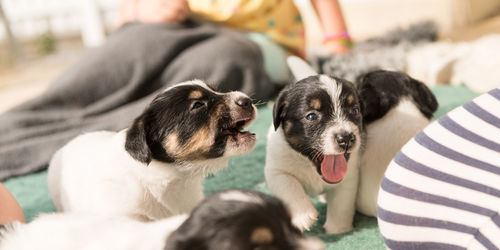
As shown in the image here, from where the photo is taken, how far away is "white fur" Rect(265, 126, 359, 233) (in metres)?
1.76

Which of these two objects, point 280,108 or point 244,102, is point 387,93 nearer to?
point 280,108

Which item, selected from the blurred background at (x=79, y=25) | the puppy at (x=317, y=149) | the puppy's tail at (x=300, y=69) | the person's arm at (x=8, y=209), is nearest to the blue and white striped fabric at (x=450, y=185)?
the puppy at (x=317, y=149)

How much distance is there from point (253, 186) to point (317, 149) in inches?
22.1

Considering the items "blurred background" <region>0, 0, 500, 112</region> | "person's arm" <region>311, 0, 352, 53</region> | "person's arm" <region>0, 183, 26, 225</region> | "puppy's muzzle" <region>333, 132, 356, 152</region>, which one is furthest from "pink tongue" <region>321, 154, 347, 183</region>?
"blurred background" <region>0, 0, 500, 112</region>

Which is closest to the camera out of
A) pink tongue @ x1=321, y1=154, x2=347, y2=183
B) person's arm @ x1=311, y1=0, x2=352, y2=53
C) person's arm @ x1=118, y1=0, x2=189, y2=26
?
pink tongue @ x1=321, y1=154, x2=347, y2=183

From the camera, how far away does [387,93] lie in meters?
2.03

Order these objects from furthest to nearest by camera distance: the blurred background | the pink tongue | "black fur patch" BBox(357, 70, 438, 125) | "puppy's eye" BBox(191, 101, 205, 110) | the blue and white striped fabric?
the blurred background < "black fur patch" BBox(357, 70, 438, 125) < the pink tongue < "puppy's eye" BBox(191, 101, 205, 110) < the blue and white striped fabric

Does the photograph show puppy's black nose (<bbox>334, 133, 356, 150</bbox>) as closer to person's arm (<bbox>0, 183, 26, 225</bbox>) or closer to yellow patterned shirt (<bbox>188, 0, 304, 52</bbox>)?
person's arm (<bbox>0, 183, 26, 225</bbox>)

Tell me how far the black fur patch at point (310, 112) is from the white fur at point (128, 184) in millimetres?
292

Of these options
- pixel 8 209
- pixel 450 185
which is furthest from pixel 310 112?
pixel 8 209

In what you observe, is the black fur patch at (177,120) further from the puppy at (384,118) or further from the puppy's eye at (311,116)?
the puppy at (384,118)

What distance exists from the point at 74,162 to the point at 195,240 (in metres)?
1.01

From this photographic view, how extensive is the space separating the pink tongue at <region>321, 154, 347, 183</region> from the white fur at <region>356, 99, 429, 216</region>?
0.14 metres

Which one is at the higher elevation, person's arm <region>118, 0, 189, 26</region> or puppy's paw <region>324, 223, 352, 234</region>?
person's arm <region>118, 0, 189, 26</region>
